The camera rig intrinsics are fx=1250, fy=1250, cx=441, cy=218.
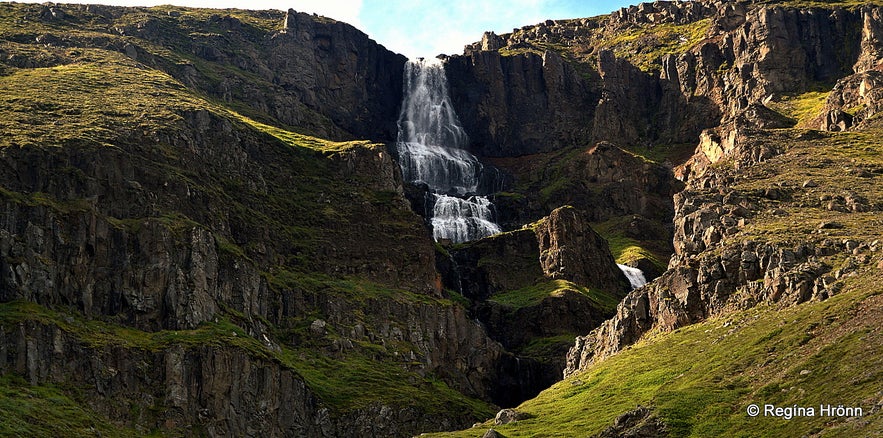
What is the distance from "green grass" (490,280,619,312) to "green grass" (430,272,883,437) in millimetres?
56535

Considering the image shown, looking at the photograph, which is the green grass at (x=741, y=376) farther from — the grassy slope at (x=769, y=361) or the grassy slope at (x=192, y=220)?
the grassy slope at (x=192, y=220)

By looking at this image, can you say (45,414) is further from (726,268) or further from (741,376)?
(726,268)

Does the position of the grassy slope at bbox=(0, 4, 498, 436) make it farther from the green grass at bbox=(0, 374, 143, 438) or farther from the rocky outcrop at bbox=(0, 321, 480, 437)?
the rocky outcrop at bbox=(0, 321, 480, 437)

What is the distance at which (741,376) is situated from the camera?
9775cm

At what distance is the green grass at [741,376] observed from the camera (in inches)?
3307

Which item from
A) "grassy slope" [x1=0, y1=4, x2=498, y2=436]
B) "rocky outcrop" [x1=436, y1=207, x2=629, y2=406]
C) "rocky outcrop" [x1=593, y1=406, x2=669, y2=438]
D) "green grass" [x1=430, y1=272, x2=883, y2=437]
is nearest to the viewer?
"green grass" [x1=430, y1=272, x2=883, y2=437]

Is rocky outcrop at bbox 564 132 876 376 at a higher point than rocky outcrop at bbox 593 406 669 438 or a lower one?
higher

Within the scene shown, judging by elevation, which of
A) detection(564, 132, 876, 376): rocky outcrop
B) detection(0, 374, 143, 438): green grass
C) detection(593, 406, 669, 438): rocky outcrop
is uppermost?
detection(564, 132, 876, 376): rocky outcrop

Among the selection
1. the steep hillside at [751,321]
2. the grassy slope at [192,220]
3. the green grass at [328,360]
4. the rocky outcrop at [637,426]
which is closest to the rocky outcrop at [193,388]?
the green grass at [328,360]

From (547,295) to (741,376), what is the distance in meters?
88.6

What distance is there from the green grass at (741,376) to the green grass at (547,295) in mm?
56535

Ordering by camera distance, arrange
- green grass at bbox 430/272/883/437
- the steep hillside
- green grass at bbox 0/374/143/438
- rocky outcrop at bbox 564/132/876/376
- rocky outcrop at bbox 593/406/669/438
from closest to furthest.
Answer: green grass at bbox 430/272/883/437 < the steep hillside < rocky outcrop at bbox 593/406/669/438 < green grass at bbox 0/374/143/438 < rocky outcrop at bbox 564/132/876/376

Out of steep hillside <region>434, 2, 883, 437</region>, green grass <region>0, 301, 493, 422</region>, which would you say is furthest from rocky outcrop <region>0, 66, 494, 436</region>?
steep hillside <region>434, 2, 883, 437</region>

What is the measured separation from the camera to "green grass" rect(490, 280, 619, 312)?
7298 inches
